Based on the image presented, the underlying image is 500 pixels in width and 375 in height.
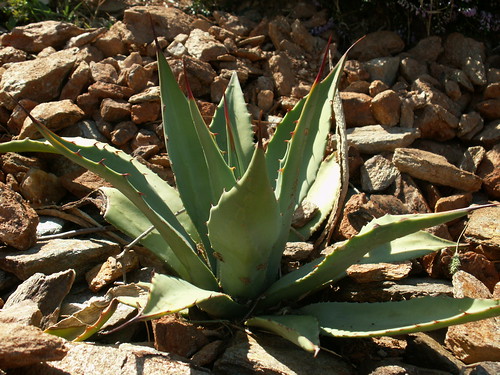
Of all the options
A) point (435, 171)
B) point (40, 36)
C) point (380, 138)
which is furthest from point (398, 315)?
point (40, 36)

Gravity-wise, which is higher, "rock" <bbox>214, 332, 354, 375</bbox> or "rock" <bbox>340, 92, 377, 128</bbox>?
"rock" <bbox>340, 92, 377, 128</bbox>

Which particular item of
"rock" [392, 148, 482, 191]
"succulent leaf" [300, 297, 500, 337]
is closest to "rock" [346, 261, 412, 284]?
"succulent leaf" [300, 297, 500, 337]

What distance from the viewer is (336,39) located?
10.9ft

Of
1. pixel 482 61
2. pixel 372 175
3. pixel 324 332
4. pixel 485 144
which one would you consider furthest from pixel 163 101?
pixel 482 61

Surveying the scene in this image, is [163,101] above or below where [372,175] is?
above

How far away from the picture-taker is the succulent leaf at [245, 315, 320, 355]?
55.1 inches

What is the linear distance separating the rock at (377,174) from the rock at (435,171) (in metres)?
0.05

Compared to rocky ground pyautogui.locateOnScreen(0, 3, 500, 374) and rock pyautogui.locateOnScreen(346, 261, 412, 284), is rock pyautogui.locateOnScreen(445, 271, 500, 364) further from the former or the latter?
rock pyautogui.locateOnScreen(346, 261, 412, 284)

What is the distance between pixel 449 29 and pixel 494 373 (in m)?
2.39

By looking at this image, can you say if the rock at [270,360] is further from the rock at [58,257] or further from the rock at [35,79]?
the rock at [35,79]

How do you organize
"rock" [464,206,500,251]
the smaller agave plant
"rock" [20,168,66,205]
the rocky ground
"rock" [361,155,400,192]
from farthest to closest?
"rock" [361,155,400,192]
"rock" [20,168,66,205]
"rock" [464,206,500,251]
the rocky ground
the smaller agave plant

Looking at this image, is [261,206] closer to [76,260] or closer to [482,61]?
[76,260]

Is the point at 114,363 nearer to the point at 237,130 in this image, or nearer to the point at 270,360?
the point at 270,360

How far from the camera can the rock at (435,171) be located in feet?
8.27
